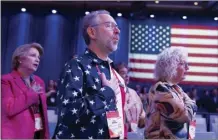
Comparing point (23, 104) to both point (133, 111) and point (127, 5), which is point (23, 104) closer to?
point (133, 111)

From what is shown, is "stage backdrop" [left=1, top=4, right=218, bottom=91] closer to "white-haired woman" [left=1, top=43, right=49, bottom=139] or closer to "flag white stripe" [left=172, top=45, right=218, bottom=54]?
"flag white stripe" [left=172, top=45, right=218, bottom=54]

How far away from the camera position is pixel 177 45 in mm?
7371

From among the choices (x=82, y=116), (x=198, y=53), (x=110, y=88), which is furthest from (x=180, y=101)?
(x=198, y=53)

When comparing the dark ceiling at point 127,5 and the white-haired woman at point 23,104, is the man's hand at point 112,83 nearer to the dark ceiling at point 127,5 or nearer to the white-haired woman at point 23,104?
the white-haired woman at point 23,104

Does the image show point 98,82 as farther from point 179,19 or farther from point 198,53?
point 179,19

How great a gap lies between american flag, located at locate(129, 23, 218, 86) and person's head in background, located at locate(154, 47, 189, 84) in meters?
5.68

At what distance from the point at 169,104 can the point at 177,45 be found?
→ 617 centimetres

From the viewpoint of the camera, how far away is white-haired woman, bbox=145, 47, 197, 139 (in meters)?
1.37

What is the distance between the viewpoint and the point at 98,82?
109cm

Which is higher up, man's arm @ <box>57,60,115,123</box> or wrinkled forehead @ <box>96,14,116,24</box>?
wrinkled forehead @ <box>96,14,116,24</box>

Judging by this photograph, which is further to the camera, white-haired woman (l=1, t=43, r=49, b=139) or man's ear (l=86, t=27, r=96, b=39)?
white-haired woman (l=1, t=43, r=49, b=139)

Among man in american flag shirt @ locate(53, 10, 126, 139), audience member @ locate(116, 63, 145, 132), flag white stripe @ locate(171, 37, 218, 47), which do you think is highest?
flag white stripe @ locate(171, 37, 218, 47)

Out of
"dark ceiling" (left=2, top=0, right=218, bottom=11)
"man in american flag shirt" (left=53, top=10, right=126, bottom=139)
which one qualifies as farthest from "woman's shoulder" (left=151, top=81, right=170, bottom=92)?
"dark ceiling" (left=2, top=0, right=218, bottom=11)

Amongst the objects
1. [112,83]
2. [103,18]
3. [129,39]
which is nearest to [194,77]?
[129,39]
